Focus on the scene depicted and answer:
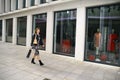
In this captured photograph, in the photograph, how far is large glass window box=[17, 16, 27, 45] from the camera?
1475 centimetres

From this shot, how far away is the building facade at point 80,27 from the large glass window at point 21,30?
3.64ft

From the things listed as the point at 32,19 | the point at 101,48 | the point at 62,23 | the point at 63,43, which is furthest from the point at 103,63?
the point at 32,19

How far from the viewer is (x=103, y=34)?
8383 millimetres

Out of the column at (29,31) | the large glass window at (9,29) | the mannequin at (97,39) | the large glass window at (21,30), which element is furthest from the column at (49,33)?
the large glass window at (9,29)

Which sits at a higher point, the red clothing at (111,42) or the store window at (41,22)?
the store window at (41,22)

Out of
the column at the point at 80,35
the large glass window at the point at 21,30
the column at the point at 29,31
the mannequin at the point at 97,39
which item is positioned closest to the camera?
the mannequin at the point at 97,39

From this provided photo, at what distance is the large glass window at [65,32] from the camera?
32.3ft

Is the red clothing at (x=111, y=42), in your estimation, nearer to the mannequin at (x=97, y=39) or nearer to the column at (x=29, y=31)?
the mannequin at (x=97, y=39)

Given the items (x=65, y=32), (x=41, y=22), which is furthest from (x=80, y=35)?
(x=41, y=22)

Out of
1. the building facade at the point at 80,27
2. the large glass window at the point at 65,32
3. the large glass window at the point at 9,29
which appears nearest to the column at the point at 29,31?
the building facade at the point at 80,27

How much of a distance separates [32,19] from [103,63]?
7531mm

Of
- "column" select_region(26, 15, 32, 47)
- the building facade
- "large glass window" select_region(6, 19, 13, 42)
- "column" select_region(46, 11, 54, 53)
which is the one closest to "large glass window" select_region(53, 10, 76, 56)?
the building facade

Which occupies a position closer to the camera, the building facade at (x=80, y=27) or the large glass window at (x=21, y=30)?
the building facade at (x=80, y=27)

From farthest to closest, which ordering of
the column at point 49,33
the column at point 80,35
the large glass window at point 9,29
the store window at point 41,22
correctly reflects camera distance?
1. the large glass window at point 9,29
2. the store window at point 41,22
3. the column at point 49,33
4. the column at point 80,35
